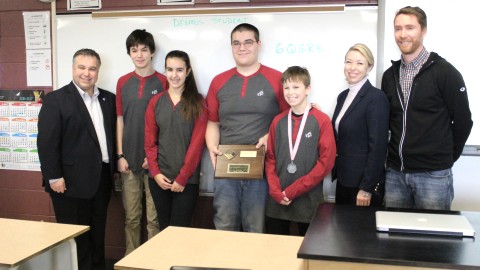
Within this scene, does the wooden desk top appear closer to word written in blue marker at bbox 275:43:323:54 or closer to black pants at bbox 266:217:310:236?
black pants at bbox 266:217:310:236

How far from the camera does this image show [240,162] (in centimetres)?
267

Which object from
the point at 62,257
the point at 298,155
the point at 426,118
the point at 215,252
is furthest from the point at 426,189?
the point at 62,257

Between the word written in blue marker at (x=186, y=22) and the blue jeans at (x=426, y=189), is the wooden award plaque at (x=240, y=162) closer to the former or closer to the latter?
the blue jeans at (x=426, y=189)

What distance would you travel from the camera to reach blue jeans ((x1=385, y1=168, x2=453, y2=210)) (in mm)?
2354

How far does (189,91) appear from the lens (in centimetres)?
291

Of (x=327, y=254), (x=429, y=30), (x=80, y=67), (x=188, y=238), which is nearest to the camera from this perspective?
(x=327, y=254)

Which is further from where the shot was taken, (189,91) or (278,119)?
(189,91)

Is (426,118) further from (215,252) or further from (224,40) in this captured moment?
(224,40)

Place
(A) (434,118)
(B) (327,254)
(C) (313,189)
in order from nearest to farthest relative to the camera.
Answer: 1. (B) (327,254)
2. (A) (434,118)
3. (C) (313,189)

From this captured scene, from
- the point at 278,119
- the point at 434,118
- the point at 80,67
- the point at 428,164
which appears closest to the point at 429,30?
the point at 434,118

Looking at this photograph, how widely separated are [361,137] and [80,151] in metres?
1.85

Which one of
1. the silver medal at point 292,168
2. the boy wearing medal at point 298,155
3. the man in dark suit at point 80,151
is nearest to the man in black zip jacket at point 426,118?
the boy wearing medal at point 298,155

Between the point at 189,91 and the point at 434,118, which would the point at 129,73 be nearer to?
the point at 189,91

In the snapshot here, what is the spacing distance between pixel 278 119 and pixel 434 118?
0.87m
